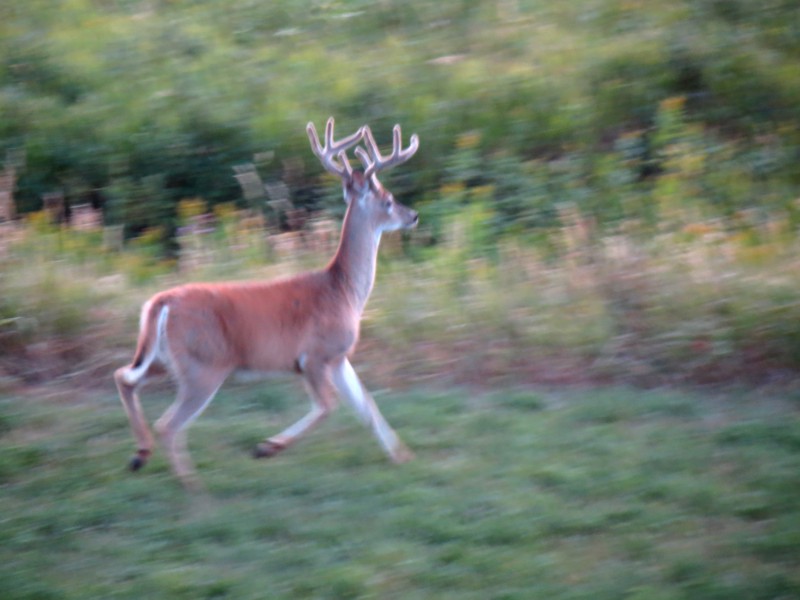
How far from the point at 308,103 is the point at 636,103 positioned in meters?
3.97

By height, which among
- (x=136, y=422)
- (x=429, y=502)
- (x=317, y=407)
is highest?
(x=136, y=422)

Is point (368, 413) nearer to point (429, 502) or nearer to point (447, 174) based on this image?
point (429, 502)

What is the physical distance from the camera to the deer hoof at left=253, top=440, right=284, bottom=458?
7023 mm

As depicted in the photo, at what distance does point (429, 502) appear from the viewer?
633 cm

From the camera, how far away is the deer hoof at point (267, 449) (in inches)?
277

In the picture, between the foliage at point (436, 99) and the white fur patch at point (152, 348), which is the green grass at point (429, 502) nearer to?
the white fur patch at point (152, 348)

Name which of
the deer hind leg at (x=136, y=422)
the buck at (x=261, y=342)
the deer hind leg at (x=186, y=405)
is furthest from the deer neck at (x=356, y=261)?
the deer hind leg at (x=136, y=422)

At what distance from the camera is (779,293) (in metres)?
8.51

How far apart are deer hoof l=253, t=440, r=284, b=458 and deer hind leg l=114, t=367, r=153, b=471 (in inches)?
25.5

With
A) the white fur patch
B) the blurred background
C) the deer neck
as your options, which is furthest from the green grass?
the deer neck

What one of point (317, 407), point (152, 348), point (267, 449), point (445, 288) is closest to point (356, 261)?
point (317, 407)

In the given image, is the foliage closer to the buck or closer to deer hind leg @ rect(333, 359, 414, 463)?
the buck

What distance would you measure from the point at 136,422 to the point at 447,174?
657 centimetres

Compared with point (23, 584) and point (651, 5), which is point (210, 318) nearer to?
point (23, 584)
